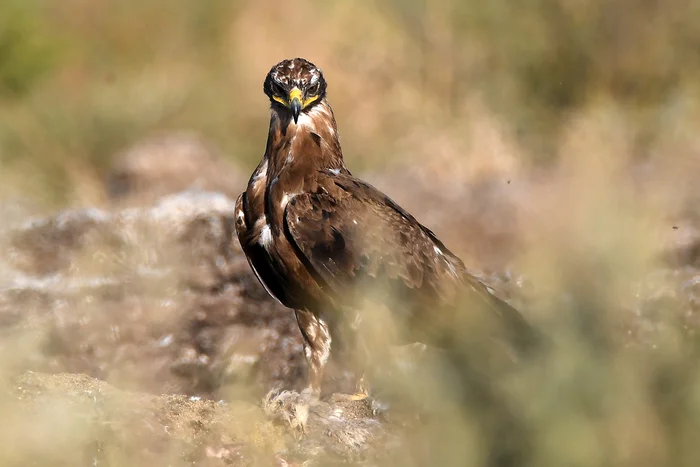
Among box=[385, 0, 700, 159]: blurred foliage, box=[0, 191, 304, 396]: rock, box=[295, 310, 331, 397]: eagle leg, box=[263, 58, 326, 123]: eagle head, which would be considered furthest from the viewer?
box=[385, 0, 700, 159]: blurred foliage

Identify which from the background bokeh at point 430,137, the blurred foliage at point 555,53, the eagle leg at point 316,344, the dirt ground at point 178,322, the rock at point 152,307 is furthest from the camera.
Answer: the blurred foliage at point 555,53

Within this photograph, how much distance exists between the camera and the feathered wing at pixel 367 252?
5.36 m

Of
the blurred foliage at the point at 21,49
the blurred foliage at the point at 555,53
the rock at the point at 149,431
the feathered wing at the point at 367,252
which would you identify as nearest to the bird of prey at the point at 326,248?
the feathered wing at the point at 367,252

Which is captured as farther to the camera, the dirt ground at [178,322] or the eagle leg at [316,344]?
the eagle leg at [316,344]

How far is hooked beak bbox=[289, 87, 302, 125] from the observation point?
564cm

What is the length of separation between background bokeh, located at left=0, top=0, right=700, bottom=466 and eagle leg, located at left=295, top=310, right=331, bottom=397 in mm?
724

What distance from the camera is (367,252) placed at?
5.42 m

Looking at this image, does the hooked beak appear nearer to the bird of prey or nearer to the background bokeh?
the bird of prey

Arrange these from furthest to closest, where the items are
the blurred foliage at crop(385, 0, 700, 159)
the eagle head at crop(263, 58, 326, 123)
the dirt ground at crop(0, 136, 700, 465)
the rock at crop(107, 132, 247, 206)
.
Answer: the blurred foliage at crop(385, 0, 700, 159) < the rock at crop(107, 132, 247, 206) < the eagle head at crop(263, 58, 326, 123) < the dirt ground at crop(0, 136, 700, 465)

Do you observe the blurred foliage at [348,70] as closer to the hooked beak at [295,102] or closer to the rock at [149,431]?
the hooked beak at [295,102]

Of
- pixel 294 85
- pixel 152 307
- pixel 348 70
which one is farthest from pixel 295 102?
pixel 348 70

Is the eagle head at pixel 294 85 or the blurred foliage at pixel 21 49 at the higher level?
the blurred foliage at pixel 21 49

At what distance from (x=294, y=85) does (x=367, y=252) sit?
100cm

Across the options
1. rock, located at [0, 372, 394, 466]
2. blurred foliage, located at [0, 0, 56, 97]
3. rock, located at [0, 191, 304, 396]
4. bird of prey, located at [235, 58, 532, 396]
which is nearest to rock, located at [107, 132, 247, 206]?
rock, located at [0, 191, 304, 396]
